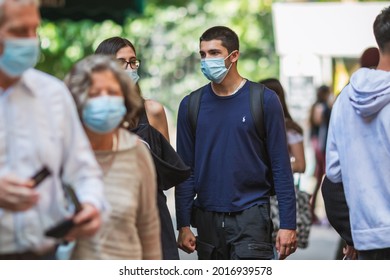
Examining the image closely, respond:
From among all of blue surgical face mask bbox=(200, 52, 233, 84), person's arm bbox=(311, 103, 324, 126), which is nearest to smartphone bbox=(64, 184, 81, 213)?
blue surgical face mask bbox=(200, 52, 233, 84)

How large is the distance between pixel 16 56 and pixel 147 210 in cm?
101

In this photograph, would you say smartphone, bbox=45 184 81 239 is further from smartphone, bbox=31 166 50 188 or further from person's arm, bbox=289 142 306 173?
person's arm, bbox=289 142 306 173

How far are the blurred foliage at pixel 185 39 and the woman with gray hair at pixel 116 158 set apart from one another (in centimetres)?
1707

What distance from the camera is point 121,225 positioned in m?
4.95

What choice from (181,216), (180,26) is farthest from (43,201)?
(180,26)

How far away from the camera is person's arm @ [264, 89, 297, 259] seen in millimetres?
7047

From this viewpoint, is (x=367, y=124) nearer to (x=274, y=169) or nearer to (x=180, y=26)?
(x=274, y=169)

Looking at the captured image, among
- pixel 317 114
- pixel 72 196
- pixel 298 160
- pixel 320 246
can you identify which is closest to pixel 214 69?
pixel 298 160

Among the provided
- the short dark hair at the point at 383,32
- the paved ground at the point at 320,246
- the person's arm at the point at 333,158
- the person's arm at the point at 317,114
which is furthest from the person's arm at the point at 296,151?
the person's arm at the point at 317,114

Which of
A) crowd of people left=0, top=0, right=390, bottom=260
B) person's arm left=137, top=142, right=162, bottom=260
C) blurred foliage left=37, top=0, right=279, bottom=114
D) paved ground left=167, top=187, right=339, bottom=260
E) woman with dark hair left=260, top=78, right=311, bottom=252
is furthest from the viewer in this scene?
blurred foliage left=37, top=0, right=279, bottom=114

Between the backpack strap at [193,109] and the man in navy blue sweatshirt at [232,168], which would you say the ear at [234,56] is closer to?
the man in navy blue sweatshirt at [232,168]

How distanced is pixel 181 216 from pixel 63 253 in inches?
97.5

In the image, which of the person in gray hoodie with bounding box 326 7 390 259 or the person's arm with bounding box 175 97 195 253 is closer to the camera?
the person in gray hoodie with bounding box 326 7 390 259

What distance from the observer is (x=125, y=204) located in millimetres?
4914
